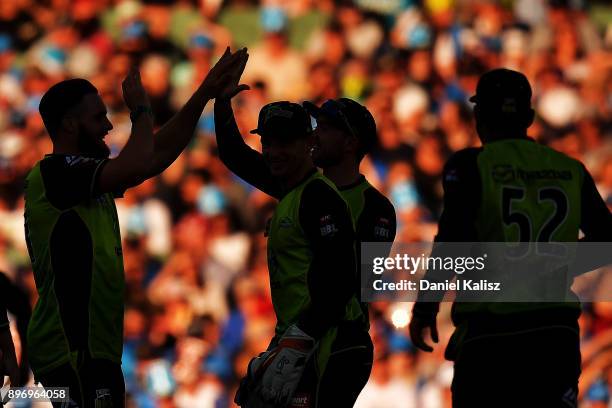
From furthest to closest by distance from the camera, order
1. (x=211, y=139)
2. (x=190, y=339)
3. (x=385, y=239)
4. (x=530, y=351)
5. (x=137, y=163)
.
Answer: (x=211, y=139) < (x=190, y=339) < (x=385, y=239) < (x=530, y=351) < (x=137, y=163)

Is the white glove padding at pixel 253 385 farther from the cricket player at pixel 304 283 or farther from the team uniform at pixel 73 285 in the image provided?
the team uniform at pixel 73 285

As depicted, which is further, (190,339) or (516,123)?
(190,339)

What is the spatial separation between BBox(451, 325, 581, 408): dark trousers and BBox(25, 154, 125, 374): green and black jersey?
1.64m

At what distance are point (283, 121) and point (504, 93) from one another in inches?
42.1

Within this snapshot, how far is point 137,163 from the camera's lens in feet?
17.5

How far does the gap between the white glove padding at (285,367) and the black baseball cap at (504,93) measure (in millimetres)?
1485

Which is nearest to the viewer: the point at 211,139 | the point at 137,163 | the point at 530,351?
the point at 137,163

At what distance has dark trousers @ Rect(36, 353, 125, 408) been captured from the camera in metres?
5.47

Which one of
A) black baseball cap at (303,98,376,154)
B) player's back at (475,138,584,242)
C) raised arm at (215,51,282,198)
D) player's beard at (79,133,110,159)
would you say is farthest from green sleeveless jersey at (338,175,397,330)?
player's beard at (79,133,110,159)

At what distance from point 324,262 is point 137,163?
91 centimetres

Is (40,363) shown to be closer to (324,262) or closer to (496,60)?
(324,262)

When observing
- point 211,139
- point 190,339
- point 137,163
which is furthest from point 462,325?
point 211,139

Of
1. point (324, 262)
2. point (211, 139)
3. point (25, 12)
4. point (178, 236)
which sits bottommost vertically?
point (324, 262)

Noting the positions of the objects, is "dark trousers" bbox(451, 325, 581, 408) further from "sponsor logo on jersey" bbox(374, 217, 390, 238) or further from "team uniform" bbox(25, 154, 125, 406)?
"team uniform" bbox(25, 154, 125, 406)
